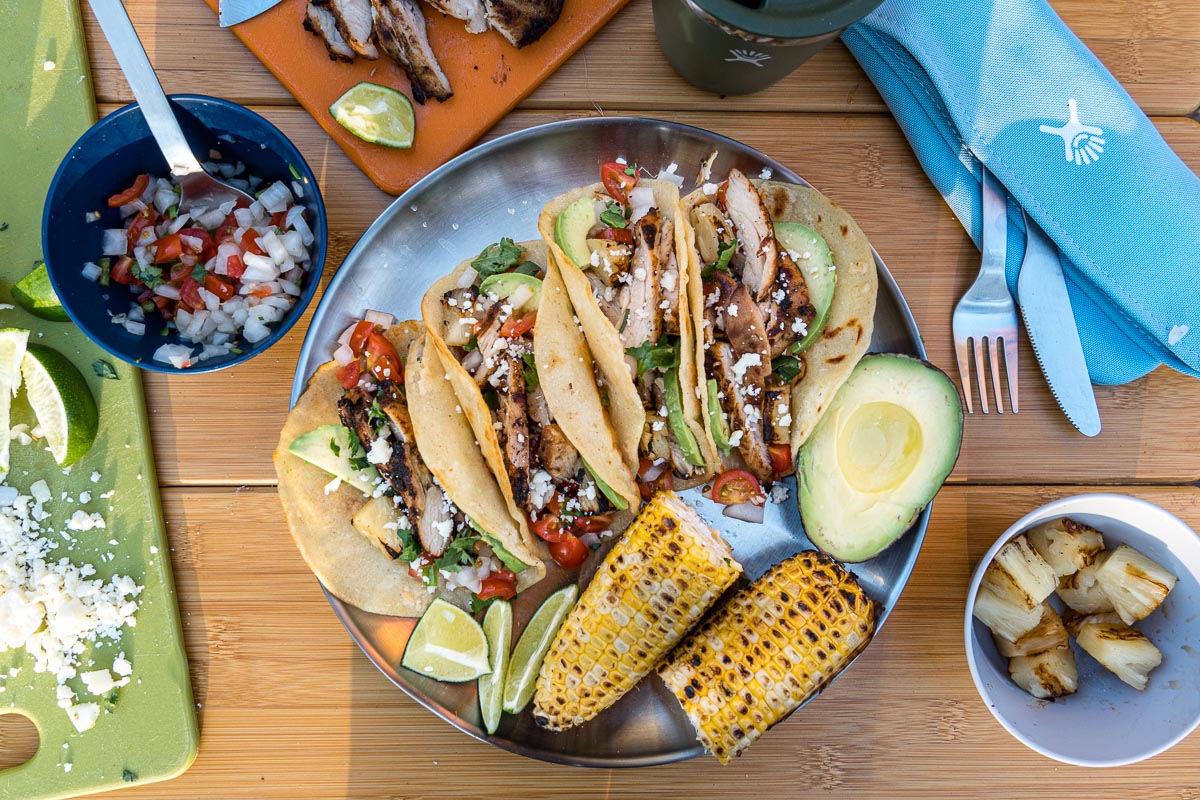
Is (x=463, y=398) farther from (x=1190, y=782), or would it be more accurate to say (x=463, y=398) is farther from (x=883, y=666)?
(x=1190, y=782)

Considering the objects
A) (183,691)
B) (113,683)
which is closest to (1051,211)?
(183,691)

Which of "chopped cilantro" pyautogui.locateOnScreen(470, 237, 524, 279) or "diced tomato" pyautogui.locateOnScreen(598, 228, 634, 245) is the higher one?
"diced tomato" pyautogui.locateOnScreen(598, 228, 634, 245)

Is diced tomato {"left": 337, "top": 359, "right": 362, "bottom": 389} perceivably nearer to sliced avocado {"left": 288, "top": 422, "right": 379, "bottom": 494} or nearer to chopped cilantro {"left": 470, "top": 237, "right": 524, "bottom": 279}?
sliced avocado {"left": 288, "top": 422, "right": 379, "bottom": 494}

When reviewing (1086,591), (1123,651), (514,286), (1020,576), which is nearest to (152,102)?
(514,286)

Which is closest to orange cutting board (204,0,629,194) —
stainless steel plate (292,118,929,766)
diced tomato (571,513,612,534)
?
stainless steel plate (292,118,929,766)

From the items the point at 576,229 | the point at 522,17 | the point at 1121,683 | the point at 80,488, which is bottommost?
the point at 1121,683

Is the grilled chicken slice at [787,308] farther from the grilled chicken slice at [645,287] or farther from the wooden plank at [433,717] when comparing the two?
the wooden plank at [433,717]

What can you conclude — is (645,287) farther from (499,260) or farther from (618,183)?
(499,260)
